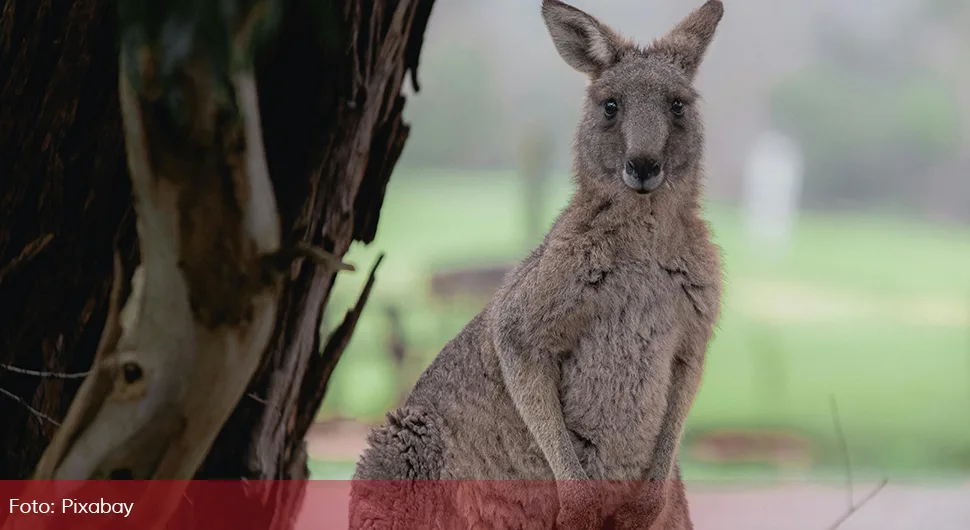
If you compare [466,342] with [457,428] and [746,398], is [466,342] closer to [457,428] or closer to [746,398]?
[457,428]

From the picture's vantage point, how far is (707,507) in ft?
9.64

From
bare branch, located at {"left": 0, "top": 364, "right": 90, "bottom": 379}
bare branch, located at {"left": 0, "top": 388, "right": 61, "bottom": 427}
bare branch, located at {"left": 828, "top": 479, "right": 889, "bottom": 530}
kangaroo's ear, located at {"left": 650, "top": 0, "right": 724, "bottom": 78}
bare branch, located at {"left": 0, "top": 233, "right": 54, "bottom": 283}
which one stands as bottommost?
bare branch, located at {"left": 0, "top": 388, "right": 61, "bottom": 427}

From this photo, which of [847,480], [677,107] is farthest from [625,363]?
[847,480]

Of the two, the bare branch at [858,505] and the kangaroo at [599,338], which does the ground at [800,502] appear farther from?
the kangaroo at [599,338]

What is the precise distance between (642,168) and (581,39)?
33 cm

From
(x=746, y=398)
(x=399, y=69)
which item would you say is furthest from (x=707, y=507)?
(x=399, y=69)

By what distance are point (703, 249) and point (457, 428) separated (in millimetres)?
727

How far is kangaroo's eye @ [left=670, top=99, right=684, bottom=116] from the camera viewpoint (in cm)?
231

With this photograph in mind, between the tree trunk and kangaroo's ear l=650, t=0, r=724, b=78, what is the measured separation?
0.53 m

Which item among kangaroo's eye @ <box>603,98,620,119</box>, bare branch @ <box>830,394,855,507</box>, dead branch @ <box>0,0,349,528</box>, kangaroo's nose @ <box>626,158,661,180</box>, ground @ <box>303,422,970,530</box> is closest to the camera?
dead branch @ <box>0,0,349,528</box>

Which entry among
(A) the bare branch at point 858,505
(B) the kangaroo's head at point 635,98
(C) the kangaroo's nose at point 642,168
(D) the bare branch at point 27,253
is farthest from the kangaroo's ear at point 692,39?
(D) the bare branch at point 27,253

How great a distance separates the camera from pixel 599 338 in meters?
2.46

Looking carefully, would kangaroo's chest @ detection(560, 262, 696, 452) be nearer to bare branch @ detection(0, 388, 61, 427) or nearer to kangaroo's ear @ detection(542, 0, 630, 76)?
kangaroo's ear @ detection(542, 0, 630, 76)

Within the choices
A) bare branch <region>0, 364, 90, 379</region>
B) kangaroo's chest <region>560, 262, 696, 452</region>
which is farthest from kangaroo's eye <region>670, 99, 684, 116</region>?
bare branch <region>0, 364, 90, 379</region>
